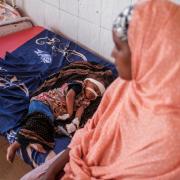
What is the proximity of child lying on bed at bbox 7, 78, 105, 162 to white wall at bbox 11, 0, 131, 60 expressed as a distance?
0.46 metres

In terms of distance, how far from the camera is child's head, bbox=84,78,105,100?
179 centimetres

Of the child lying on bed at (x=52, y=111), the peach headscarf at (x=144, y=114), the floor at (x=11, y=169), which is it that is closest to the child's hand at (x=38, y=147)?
the child lying on bed at (x=52, y=111)

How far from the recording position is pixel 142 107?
0.98m

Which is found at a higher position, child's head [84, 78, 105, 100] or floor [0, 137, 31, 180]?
child's head [84, 78, 105, 100]

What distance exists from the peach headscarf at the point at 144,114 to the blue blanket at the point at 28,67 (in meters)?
0.67

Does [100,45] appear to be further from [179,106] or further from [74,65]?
[179,106]

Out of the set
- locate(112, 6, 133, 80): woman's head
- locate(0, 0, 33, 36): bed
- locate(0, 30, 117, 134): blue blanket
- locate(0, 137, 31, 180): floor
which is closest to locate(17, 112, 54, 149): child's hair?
locate(0, 30, 117, 134): blue blanket

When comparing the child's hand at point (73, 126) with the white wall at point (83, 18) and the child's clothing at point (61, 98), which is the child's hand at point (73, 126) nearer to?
the child's clothing at point (61, 98)

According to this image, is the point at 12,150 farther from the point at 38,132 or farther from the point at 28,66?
the point at 28,66

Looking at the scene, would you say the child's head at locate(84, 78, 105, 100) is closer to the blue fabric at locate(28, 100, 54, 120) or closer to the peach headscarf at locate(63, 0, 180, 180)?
the blue fabric at locate(28, 100, 54, 120)

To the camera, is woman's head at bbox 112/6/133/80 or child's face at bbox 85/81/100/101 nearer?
woman's head at bbox 112/6/133/80

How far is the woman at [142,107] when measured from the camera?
2.78 feet

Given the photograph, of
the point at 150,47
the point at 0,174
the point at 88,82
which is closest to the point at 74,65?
the point at 88,82

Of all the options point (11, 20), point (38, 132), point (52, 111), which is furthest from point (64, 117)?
point (11, 20)
